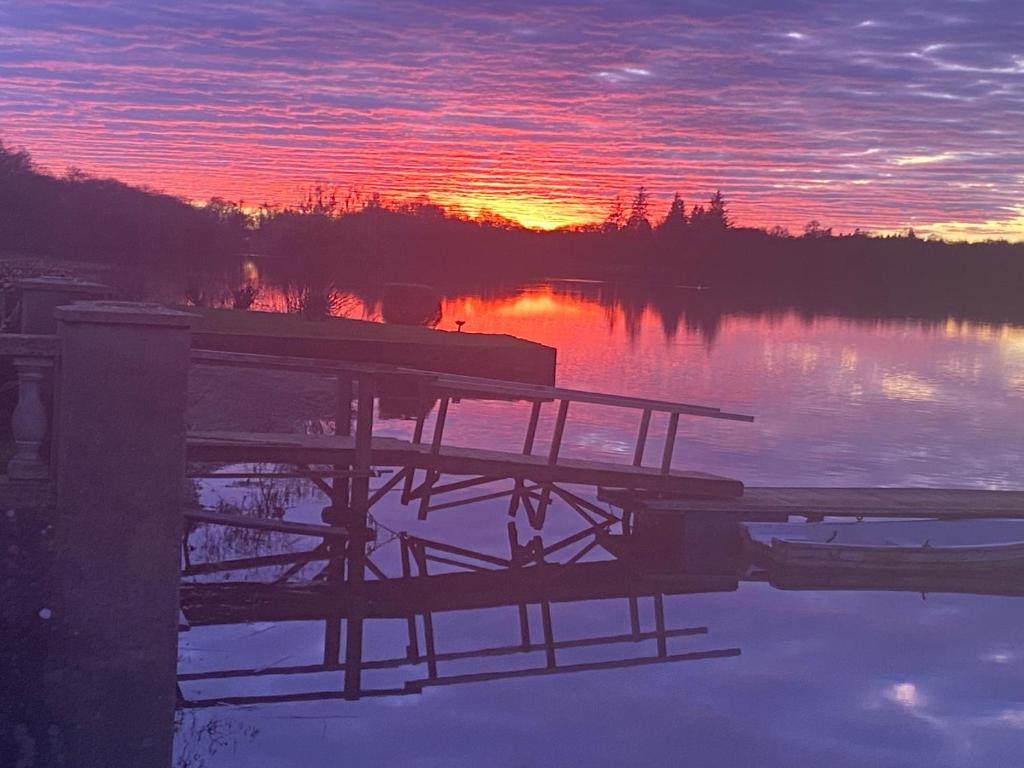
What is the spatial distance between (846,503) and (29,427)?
35.6 ft

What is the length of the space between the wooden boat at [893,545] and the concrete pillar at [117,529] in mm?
8246

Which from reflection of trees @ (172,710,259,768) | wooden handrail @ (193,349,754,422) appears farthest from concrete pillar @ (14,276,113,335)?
reflection of trees @ (172,710,259,768)

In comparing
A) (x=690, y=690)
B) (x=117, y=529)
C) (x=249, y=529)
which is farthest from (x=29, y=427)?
(x=249, y=529)

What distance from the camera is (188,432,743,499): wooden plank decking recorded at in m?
12.0

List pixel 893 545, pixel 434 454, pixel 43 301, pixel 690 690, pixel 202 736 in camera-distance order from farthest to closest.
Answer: pixel 893 545
pixel 434 454
pixel 690 690
pixel 43 301
pixel 202 736

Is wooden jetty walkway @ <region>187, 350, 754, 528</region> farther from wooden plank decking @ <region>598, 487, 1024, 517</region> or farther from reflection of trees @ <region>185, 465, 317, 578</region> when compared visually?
reflection of trees @ <region>185, 465, 317, 578</region>

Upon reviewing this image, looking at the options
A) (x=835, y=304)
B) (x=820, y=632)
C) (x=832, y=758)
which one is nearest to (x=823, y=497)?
(x=820, y=632)

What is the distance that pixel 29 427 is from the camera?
19.8 ft

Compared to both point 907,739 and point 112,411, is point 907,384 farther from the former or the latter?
point 112,411

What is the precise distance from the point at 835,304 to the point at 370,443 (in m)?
92.7

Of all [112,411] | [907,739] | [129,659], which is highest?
[112,411]

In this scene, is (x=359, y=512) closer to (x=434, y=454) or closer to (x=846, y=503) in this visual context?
(x=434, y=454)

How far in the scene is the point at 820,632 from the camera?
438 inches

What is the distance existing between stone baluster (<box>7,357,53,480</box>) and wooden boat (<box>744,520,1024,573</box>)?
8.86 m
